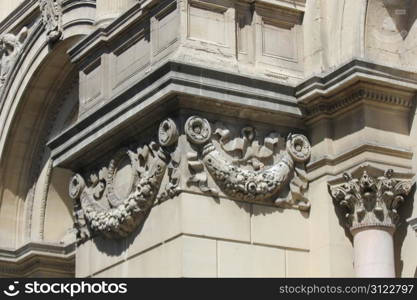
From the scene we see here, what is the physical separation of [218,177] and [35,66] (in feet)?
35.2

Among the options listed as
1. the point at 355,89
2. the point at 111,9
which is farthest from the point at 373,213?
the point at 111,9

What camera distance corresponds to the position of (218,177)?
16250 millimetres

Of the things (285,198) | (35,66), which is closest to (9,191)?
(35,66)

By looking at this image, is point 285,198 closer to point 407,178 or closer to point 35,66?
point 407,178

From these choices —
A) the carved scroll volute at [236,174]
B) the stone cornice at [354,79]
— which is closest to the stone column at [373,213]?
the carved scroll volute at [236,174]

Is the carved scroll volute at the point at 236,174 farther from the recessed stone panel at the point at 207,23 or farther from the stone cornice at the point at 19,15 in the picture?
the stone cornice at the point at 19,15

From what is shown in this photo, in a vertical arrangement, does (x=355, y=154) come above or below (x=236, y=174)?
above

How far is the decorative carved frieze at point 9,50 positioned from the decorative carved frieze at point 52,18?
160 centimetres

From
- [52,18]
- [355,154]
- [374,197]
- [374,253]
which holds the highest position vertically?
[52,18]

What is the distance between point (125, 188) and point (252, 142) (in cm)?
189

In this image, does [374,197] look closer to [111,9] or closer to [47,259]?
[111,9]

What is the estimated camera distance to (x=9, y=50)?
2814cm

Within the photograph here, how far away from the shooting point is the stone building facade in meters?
16.2

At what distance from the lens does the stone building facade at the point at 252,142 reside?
1622cm
